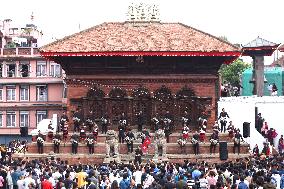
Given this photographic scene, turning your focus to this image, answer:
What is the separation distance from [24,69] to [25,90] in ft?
5.75

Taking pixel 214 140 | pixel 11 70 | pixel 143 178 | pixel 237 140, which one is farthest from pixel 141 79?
pixel 143 178

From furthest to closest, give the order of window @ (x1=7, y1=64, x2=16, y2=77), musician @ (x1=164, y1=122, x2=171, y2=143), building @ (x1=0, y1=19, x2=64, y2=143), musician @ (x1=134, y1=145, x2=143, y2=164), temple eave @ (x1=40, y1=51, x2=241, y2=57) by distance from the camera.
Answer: window @ (x1=7, y1=64, x2=16, y2=77) < building @ (x1=0, y1=19, x2=64, y2=143) < temple eave @ (x1=40, y1=51, x2=241, y2=57) < musician @ (x1=164, y1=122, x2=171, y2=143) < musician @ (x1=134, y1=145, x2=143, y2=164)

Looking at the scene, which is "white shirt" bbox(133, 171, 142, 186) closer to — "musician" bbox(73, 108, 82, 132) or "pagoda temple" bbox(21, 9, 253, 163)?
"musician" bbox(73, 108, 82, 132)

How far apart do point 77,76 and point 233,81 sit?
3140 centimetres

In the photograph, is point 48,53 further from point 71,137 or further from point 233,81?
point 233,81

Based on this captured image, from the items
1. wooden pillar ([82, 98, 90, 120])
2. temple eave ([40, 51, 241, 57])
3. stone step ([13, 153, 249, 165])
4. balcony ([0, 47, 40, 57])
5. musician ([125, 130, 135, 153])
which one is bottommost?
stone step ([13, 153, 249, 165])

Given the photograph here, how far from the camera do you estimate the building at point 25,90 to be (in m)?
51.5

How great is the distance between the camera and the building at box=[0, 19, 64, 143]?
51531 mm

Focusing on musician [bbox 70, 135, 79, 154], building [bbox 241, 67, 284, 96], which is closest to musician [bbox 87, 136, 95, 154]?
musician [bbox 70, 135, 79, 154]

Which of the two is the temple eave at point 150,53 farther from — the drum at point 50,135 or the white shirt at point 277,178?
the white shirt at point 277,178

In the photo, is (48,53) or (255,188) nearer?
(255,188)

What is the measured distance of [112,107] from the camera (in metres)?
39.0

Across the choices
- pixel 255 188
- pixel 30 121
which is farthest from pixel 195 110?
pixel 255 188

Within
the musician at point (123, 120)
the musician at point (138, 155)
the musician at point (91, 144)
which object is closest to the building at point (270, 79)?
the musician at point (123, 120)
